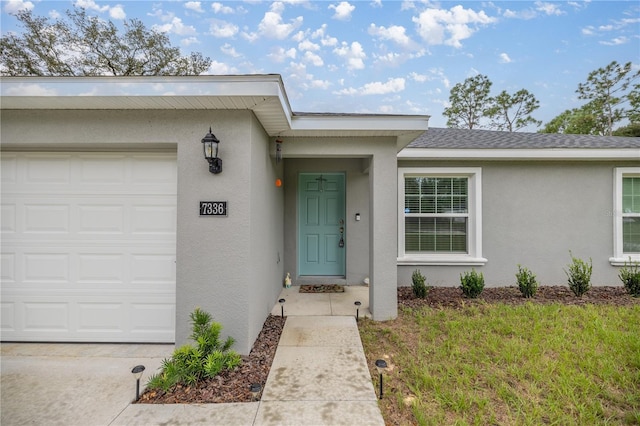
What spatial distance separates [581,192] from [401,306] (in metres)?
4.29

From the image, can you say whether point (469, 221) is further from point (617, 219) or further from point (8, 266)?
point (8, 266)

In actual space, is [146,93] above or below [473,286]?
above

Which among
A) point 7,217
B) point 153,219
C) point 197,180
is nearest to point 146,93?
point 197,180

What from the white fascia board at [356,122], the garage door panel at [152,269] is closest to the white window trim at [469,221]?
the white fascia board at [356,122]

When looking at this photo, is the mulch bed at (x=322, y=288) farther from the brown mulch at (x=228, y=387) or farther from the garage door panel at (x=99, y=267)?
the garage door panel at (x=99, y=267)

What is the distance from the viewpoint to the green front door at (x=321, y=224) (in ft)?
17.8

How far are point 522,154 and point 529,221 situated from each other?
1.31 meters

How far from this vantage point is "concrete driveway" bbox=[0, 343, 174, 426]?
2.06 meters

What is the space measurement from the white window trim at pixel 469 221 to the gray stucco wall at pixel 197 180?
327cm

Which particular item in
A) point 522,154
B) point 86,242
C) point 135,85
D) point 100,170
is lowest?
point 86,242

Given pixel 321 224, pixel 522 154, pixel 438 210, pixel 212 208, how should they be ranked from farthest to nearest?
pixel 321 224 < pixel 438 210 < pixel 522 154 < pixel 212 208

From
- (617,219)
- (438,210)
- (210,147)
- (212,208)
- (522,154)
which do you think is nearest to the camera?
(210,147)

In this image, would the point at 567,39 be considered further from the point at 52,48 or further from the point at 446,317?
the point at 52,48

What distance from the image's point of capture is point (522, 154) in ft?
16.2
